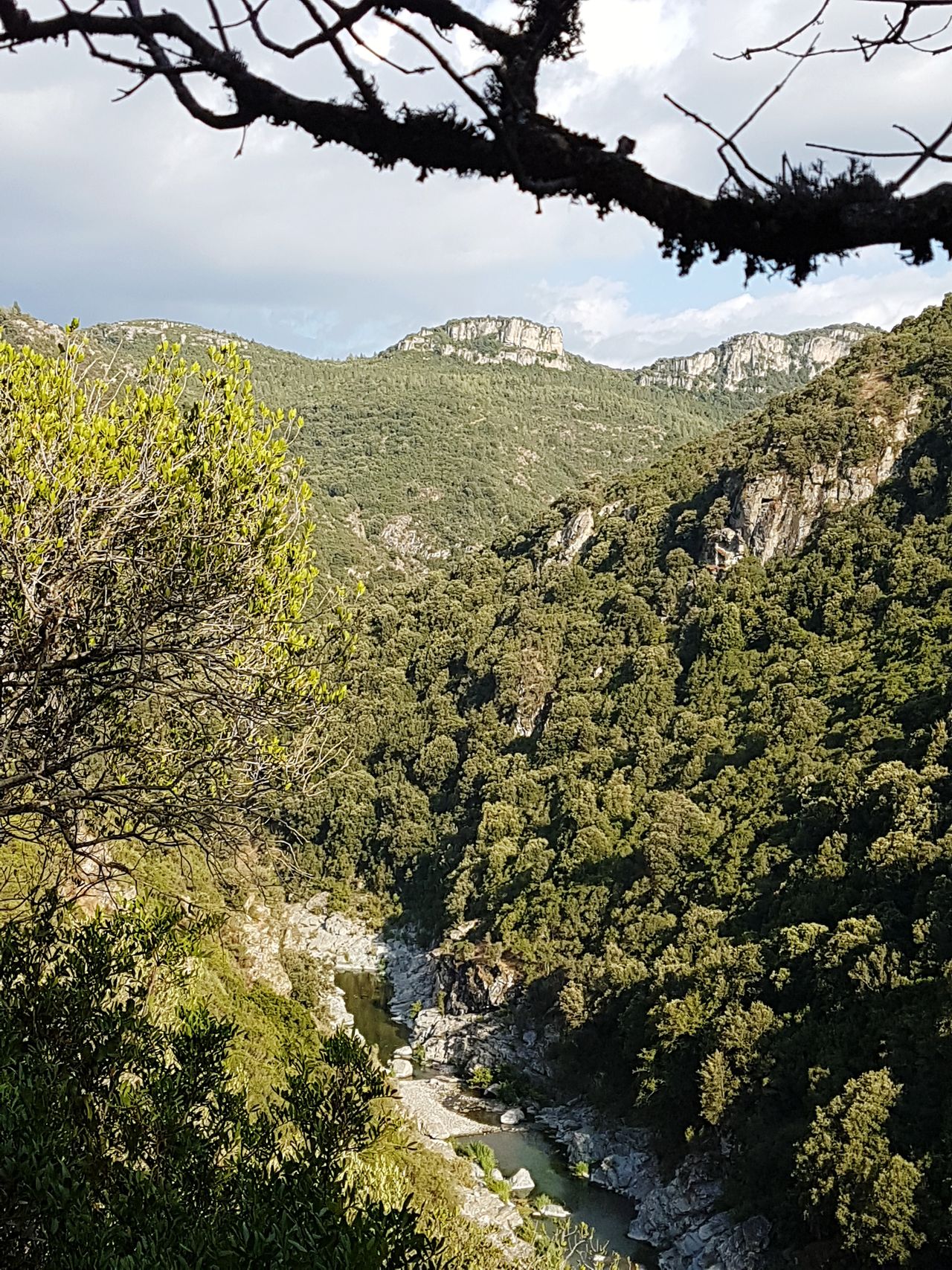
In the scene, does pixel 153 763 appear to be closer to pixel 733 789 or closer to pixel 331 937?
pixel 733 789

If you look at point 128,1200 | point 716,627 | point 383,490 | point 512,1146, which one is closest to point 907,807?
point 512,1146

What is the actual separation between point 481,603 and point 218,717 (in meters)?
56.8

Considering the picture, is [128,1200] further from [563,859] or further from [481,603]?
[481,603]

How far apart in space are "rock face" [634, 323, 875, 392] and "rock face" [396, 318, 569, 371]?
19389mm

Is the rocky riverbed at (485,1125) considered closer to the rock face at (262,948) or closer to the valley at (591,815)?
the valley at (591,815)

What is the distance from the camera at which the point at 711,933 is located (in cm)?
2880

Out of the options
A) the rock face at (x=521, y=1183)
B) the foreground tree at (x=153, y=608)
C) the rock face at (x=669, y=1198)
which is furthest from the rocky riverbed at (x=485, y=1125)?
the foreground tree at (x=153, y=608)

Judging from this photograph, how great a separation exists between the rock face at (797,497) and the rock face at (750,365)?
449 ft

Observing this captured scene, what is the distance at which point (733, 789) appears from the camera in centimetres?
3497

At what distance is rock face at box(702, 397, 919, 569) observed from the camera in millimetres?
43406

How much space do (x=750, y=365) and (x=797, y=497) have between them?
14871 cm

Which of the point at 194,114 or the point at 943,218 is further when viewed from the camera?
the point at 194,114

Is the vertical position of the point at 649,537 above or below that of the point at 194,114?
above

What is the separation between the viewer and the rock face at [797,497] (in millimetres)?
43406
